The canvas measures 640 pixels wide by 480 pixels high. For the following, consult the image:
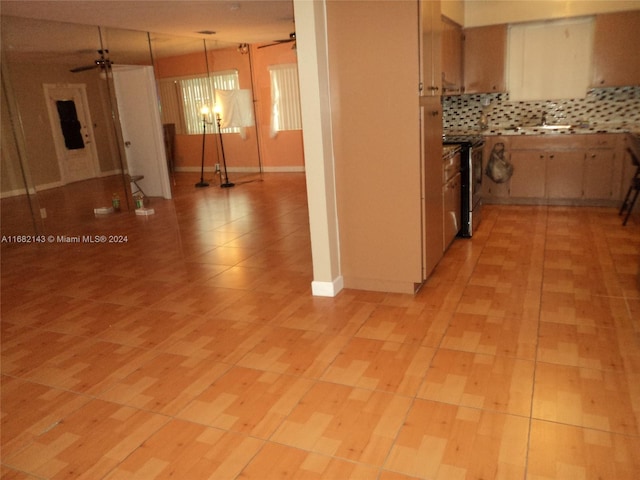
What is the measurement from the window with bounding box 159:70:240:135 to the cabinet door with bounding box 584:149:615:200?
20.2 ft

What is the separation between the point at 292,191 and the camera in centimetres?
756

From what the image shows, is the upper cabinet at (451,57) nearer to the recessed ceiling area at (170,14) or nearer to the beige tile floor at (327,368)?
the beige tile floor at (327,368)

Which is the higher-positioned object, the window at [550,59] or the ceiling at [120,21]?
the ceiling at [120,21]

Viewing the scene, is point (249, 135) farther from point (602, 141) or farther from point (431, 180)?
point (431, 180)

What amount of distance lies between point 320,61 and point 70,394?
232cm

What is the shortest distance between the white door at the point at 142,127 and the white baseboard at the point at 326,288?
4.89 m

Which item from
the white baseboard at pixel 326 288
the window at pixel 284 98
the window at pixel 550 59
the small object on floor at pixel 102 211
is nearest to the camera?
the white baseboard at pixel 326 288

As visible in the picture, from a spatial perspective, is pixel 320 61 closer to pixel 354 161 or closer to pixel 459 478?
pixel 354 161

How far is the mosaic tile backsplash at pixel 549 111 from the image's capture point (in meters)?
5.29

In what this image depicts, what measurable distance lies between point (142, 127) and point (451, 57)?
478 centimetres

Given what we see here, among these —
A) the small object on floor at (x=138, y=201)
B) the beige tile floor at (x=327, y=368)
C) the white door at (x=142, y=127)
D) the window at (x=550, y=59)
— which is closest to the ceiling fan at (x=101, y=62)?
the white door at (x=142, y=127)

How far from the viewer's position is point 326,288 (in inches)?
133

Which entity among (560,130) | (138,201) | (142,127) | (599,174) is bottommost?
(138,201)

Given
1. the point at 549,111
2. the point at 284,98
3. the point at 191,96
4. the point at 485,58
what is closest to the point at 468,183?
the point at 485,58
